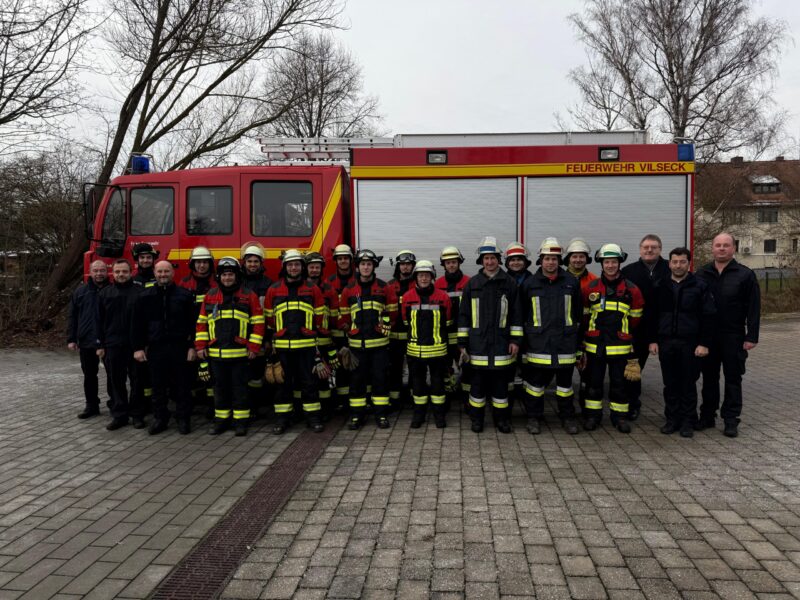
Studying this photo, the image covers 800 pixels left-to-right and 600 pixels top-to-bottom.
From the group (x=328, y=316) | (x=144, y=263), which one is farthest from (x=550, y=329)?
(x=144, y=263)

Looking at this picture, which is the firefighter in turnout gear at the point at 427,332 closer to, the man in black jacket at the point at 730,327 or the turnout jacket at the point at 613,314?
the turnout jacket at the point at 613,314

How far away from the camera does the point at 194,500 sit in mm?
3732

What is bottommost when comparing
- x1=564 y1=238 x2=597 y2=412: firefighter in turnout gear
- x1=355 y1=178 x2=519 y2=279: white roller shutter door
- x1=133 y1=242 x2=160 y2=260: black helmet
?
x1=564 y1=238 x2=597 y2=412: firefighter in turnout gear

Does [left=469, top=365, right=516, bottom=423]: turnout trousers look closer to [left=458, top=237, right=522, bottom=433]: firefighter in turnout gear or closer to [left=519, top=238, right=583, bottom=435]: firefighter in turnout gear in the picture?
[left=458, top=237, right=522, bottom=433]: firefighter in turnout gear

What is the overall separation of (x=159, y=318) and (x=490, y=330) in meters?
3.13

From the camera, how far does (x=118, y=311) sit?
535cm

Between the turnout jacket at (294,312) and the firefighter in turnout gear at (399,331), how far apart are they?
0.83m

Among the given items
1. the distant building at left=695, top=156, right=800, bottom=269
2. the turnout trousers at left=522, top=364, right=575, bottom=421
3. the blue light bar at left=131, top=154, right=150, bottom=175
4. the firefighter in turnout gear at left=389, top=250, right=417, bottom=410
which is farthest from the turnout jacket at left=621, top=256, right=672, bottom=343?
the distant building at left=695, top=156, right=800, bottom=269

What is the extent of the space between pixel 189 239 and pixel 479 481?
4217 mm

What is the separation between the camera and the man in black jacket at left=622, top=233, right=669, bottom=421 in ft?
17.1

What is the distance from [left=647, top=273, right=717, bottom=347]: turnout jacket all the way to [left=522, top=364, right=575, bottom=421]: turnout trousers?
1.00 metres

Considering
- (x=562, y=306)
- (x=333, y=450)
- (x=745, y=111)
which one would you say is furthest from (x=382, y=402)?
(x=745, y=111)

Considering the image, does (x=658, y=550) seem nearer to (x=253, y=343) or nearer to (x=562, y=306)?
(x=562, y=306)

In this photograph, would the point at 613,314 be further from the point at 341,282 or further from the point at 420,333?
the point at 341,282
